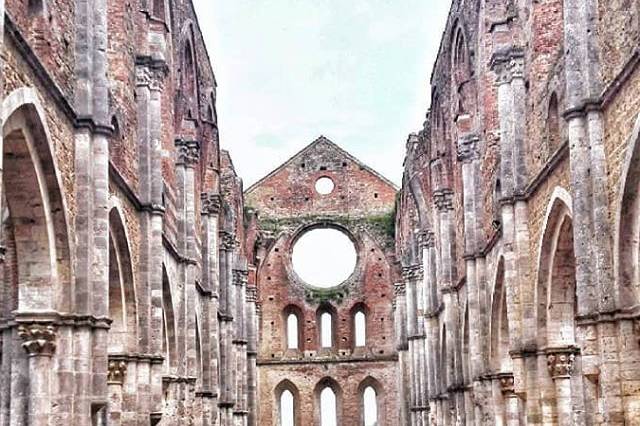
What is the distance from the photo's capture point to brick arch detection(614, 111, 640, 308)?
514 inches

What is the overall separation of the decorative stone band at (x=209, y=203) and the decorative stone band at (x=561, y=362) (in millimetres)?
12957

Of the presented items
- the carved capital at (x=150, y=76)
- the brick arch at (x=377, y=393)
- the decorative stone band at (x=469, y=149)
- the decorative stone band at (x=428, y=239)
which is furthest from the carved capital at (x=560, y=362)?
the brick arch at (x=377, y=393)

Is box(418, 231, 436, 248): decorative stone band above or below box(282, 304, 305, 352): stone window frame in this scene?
above

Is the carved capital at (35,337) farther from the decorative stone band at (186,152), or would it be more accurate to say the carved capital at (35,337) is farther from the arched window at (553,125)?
the decorative stone band at (186,152)

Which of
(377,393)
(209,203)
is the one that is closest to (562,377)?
(209,203)

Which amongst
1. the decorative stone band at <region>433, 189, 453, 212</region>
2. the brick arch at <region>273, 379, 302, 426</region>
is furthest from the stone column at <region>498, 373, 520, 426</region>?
the brick arch at <region>273, 379, 302, 426</region>

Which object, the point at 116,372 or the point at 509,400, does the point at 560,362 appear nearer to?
the point at 509,400

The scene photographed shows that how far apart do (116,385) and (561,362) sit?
715 cm

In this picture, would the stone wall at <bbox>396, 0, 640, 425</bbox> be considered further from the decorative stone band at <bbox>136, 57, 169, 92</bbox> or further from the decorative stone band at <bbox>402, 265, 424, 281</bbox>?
the decorative stone band at <bbox>136, 57, 169, 92</bbox>

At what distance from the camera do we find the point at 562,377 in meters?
17.9

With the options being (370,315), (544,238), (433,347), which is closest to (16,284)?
(544,238)

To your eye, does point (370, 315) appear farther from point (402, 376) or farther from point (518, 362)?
point (518, 362)

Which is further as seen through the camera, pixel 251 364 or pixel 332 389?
pixel 332 389

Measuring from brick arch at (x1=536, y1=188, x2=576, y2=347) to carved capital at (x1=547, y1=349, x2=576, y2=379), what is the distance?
167 mm
